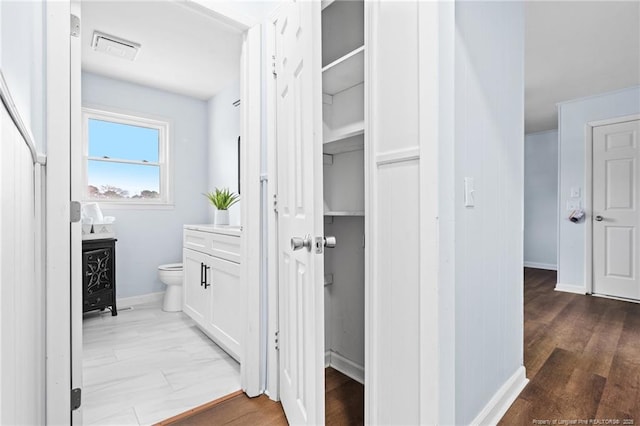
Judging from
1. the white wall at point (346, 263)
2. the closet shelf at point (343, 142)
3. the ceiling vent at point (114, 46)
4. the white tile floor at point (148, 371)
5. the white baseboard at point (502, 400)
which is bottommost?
the white tile floor at point (148, 371)

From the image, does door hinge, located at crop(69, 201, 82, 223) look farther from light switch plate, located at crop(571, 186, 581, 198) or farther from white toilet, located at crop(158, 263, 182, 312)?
light switch plate, located at crop(571, 186, 581, 198)

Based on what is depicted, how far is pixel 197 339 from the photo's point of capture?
8.38 ft

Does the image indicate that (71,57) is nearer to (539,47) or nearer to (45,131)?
(45,131)

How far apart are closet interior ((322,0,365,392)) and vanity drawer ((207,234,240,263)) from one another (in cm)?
60

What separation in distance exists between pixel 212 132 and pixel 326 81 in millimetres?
2651

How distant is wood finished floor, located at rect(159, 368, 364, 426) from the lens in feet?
5.00

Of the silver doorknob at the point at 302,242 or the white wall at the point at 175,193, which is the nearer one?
the silver doorknob at the point at 302,242

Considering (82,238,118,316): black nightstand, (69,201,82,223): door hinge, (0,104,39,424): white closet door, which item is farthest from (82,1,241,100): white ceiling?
(82,238,118,316): black nightstand

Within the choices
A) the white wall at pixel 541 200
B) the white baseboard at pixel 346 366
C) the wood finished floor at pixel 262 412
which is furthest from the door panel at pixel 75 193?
the white wall at pixel 541 200

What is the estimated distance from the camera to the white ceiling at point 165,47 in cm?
234

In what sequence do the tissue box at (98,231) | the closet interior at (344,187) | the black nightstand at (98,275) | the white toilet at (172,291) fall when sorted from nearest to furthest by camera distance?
the closet interior at (344,187) < the black nightstand at (98,275) < the tissue box at (98,231) < the white toilet at (172,291)

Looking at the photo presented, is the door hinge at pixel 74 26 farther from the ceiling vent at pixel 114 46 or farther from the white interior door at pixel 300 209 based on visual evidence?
the ceiling vent at pixel 114 46

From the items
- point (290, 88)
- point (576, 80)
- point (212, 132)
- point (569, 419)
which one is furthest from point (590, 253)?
point (212, 132)

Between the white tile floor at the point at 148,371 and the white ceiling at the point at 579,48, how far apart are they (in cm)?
334
